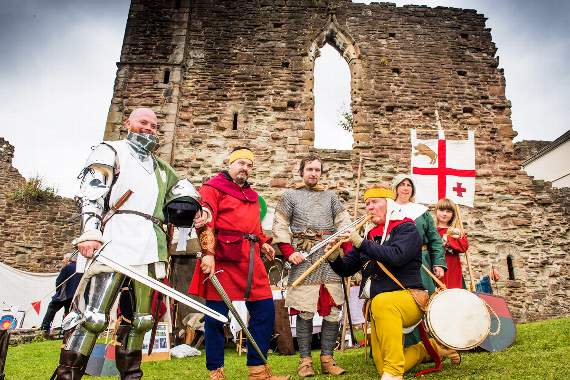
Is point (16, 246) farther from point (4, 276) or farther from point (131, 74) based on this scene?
point (131, 74)

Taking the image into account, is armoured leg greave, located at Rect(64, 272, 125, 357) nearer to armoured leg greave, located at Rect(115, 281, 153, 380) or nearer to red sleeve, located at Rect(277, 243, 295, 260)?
armoured leg greave, located at Rect(115, 281, 153, 380)

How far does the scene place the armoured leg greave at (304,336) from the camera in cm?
325

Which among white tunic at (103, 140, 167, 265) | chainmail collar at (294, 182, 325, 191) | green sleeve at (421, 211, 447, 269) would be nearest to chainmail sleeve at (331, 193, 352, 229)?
chainmail collar at (294, 182, 325, 191)

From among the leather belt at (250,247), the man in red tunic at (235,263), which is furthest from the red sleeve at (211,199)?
the leather belt at (250,247)

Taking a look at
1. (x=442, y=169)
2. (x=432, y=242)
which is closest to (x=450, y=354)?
(x=432, y=242)

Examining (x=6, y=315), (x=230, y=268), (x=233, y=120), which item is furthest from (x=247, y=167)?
(x=233, y=120)

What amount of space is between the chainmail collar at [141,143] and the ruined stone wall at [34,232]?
784 centimetres

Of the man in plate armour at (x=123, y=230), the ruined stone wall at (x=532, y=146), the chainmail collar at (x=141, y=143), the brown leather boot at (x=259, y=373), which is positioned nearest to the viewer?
the man in plate armour at (x=123, y=230)

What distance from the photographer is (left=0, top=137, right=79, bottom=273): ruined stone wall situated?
9.50 m

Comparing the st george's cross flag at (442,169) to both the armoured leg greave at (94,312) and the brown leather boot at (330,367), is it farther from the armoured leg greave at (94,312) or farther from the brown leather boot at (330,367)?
the armoured leg greave at (94,312)

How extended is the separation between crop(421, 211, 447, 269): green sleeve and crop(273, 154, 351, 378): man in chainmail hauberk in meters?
0.74

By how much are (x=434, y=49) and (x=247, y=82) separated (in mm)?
4599

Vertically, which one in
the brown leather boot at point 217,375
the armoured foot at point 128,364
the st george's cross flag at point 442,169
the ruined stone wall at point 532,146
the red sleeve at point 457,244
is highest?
the ruined stone wall at point 532,146

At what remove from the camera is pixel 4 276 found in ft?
27.1
